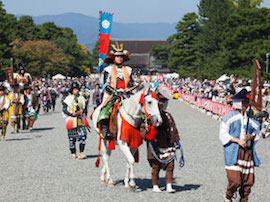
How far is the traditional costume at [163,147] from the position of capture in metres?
8.80

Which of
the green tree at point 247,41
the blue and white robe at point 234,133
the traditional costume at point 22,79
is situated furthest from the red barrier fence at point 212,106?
the blue and white robe at point 234,133

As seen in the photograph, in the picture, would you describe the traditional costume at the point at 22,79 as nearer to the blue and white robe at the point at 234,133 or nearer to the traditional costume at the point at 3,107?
the traditional costume at the point at 3,107

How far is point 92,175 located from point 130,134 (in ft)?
6.41

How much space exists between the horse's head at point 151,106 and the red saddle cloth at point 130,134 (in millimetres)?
673

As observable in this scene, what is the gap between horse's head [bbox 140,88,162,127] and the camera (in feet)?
27.3

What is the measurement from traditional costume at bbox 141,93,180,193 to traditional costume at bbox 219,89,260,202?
162cm

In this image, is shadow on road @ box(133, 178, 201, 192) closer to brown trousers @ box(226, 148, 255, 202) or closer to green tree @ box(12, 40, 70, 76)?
brown trousers @ box(226, 148, 255, 202)

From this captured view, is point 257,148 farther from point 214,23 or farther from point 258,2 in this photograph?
point 258,2

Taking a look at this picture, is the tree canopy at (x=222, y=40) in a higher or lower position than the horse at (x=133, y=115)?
higher

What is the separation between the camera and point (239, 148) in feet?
23.6

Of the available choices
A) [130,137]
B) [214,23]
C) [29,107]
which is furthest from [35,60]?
[130,137]

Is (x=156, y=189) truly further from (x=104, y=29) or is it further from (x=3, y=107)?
(x=3, y=107)

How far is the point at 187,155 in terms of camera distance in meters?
13.4

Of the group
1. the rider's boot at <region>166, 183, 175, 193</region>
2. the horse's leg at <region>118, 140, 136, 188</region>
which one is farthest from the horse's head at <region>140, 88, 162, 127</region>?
the rider's boot at <region>166, 183, 175, 193</region>
